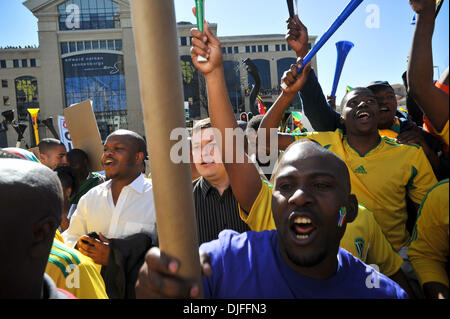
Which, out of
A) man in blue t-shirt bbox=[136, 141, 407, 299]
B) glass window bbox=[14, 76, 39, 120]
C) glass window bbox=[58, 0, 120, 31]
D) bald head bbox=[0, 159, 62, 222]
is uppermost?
glass window bbox=[58, 0, 120, 31]

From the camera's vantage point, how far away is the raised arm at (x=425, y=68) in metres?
0.66

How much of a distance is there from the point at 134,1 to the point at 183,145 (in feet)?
0.76

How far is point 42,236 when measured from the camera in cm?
86

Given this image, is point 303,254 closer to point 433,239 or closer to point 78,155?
point 433,239

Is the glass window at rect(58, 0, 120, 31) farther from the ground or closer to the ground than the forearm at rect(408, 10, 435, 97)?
farther from the ground

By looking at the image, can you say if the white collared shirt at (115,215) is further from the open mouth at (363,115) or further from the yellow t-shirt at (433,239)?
the yellow t-shirt at (433,239)

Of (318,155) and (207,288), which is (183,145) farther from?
(318,155)

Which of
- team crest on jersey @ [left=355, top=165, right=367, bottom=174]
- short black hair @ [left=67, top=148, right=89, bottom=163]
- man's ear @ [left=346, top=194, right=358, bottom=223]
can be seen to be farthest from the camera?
short black hair @ [left=67, top=148, right=89, bottom=163]

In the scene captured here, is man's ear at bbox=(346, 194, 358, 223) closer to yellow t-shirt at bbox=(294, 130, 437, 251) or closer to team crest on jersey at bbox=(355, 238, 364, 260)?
yellow t-shirt at bbox=(294, 130, 437, 251)

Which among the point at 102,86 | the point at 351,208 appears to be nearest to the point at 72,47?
the point at 102,86

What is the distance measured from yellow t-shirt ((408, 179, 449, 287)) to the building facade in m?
36.3

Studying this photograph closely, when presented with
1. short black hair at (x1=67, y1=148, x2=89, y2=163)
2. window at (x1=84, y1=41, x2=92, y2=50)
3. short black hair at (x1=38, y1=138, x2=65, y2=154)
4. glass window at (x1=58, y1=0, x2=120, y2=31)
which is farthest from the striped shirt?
window at (x1=84, y1=41, x2=92, y2=50)

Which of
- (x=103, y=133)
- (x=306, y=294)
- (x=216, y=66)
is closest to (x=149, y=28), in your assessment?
(x=216, y=66)

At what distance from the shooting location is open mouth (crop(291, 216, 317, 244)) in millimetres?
1059
